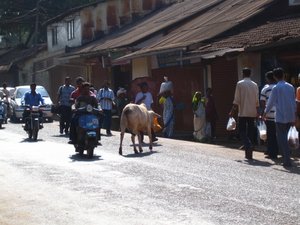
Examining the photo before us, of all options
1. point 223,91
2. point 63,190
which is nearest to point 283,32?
point 223,91

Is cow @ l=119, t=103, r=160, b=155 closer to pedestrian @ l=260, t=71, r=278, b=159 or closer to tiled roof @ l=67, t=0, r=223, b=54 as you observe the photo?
pedestrian @ l=260, t=71, r=278, b=159

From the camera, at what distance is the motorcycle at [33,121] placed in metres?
19.9

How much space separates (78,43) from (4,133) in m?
18.2

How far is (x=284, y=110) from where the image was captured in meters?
13.1

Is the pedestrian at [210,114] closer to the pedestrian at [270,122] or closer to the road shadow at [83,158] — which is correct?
the pedestrian at [270,122]

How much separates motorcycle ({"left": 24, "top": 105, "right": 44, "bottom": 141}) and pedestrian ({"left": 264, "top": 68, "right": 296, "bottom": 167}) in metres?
8.92

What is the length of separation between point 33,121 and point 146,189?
10382 mm

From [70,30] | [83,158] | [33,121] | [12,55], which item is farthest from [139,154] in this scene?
[12,55]

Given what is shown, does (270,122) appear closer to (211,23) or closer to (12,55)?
(211,23)

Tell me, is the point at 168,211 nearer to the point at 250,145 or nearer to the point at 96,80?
the point at 250,145

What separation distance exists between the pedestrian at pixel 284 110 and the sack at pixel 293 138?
3.8 inches

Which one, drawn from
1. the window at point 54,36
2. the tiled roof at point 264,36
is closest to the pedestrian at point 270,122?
the tiled roof at point 264,36

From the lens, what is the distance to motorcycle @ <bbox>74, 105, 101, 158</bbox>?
14773 mm

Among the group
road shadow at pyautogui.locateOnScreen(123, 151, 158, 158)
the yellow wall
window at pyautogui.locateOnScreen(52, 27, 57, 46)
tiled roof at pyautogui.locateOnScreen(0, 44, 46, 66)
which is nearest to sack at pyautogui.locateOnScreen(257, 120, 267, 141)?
road shadow at pyautogui.locateOnScreen(123, 151, 158, 158)
